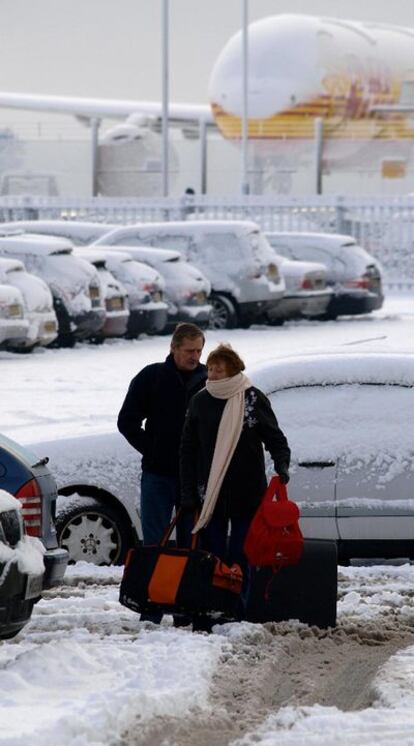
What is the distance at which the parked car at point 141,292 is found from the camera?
1110 inches

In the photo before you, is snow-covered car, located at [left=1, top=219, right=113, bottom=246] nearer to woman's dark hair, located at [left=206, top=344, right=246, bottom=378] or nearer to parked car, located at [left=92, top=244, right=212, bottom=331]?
parked car, located at [left=92, top=244, right=212, bottom=331]

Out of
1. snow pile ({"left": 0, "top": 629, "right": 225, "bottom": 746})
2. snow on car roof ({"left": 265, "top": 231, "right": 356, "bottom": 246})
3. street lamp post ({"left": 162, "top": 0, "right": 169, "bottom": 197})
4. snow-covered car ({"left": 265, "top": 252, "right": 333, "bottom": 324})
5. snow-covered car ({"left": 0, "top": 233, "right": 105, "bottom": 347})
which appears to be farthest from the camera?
street lamp post ({"left": 162, "top": 0, "right": 169, "bottom": 197})

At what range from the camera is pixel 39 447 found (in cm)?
1110

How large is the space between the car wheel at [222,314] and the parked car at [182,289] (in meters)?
0.90

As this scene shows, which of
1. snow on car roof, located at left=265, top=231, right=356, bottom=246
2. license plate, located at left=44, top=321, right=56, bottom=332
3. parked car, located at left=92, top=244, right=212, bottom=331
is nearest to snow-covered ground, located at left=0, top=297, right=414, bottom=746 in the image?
license plate, located at left=44, top=321, right=56, bottom=332

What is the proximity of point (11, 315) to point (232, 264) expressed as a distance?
6516 millimetres

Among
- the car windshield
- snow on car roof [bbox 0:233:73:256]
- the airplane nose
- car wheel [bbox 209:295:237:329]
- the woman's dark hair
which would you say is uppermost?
the airplane nose

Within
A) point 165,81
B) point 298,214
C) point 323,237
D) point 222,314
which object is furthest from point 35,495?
point 165,81

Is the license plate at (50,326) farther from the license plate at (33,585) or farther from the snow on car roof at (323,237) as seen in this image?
the license plate at (33,585)

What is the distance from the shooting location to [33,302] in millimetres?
25188

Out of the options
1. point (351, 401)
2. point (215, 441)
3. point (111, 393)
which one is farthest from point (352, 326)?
point (215, 441)

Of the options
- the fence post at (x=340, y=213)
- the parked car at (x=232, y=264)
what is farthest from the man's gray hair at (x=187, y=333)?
the fence post at (x=340, y=213)

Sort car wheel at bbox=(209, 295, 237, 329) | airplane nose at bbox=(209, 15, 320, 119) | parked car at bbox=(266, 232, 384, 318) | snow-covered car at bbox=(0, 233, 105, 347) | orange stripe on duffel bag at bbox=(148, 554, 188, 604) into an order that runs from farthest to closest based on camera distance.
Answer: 1. airplane nose at bbox=(209, 15, 320, 119)
2. parked car at bbox=(266, 232, 384, 318)
3. car wheel at bbox=(209, 295, 237, 329)
4. snow-covered car at bbox=(0, 233, 105, 347)
5. orange stripe on duffel bag at bbox=(148, 554, 188, 604)

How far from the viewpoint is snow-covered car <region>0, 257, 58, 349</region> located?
2523 centimetres
